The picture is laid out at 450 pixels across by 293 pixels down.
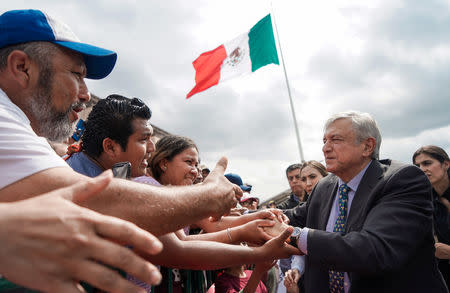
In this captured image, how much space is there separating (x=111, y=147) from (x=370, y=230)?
2.09 meters

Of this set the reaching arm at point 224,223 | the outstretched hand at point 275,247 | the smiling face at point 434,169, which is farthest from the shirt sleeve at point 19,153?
the smiling face at point 434,169

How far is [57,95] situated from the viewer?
1637 mm

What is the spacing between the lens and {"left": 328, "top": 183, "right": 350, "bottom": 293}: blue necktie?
272 cm

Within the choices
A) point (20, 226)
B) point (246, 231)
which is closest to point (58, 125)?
point (20, 226)

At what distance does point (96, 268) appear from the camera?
2.17 ft

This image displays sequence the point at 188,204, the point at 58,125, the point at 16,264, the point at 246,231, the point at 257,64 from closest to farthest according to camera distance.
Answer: the point at 16,264
the point at 188,204
the point at 58,125
the point at 246,231
the point at 257,64

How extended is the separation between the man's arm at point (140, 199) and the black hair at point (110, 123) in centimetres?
127

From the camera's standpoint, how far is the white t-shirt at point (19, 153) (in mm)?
1034

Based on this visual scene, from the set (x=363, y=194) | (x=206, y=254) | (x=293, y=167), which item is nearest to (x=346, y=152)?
(x=363, y=194)

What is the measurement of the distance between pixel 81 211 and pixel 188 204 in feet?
1.84

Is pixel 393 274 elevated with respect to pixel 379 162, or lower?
lower

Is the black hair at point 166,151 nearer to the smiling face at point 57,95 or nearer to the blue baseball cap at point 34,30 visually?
the smiling face at point 57,95

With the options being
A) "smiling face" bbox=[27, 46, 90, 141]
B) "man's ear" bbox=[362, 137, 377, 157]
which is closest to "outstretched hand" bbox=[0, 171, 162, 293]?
"smiling face" bbox=[27, 46, 90, 141]

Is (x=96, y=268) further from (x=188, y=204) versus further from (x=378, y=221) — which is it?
(x=378, y=221)
